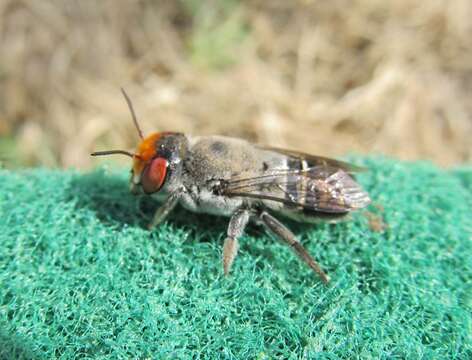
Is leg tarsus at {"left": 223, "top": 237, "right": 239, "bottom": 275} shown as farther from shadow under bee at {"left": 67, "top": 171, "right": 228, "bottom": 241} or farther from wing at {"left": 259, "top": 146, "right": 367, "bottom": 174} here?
wing at {"left": 259, "top": 146, "right": 367, "bottom": 174}

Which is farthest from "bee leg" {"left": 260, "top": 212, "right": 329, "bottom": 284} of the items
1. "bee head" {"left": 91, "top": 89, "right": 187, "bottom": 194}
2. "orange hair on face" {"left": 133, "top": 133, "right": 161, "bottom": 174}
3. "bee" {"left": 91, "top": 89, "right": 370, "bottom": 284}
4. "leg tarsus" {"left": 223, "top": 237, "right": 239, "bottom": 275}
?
"orange hair on face" {"left": 133, "top": 133, "right": 161, "bottom": 174}

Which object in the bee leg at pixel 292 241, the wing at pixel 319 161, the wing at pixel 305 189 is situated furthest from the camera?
the wing at pixel 319 161

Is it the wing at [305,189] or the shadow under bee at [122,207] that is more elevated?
the wing at [305,189]

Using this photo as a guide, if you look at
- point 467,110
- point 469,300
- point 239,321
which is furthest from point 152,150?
point 467,110

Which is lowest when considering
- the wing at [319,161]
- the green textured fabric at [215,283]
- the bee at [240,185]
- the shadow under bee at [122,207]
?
the green textured fabric at [215,283]

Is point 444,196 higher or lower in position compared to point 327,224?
higher

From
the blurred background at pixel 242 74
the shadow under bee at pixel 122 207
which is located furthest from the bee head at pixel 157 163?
the blurred background at pixel 242 74

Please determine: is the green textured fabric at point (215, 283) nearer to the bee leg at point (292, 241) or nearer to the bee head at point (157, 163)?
the bee leg at point (292, 241)

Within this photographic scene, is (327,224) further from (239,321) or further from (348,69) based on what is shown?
(348,69)
